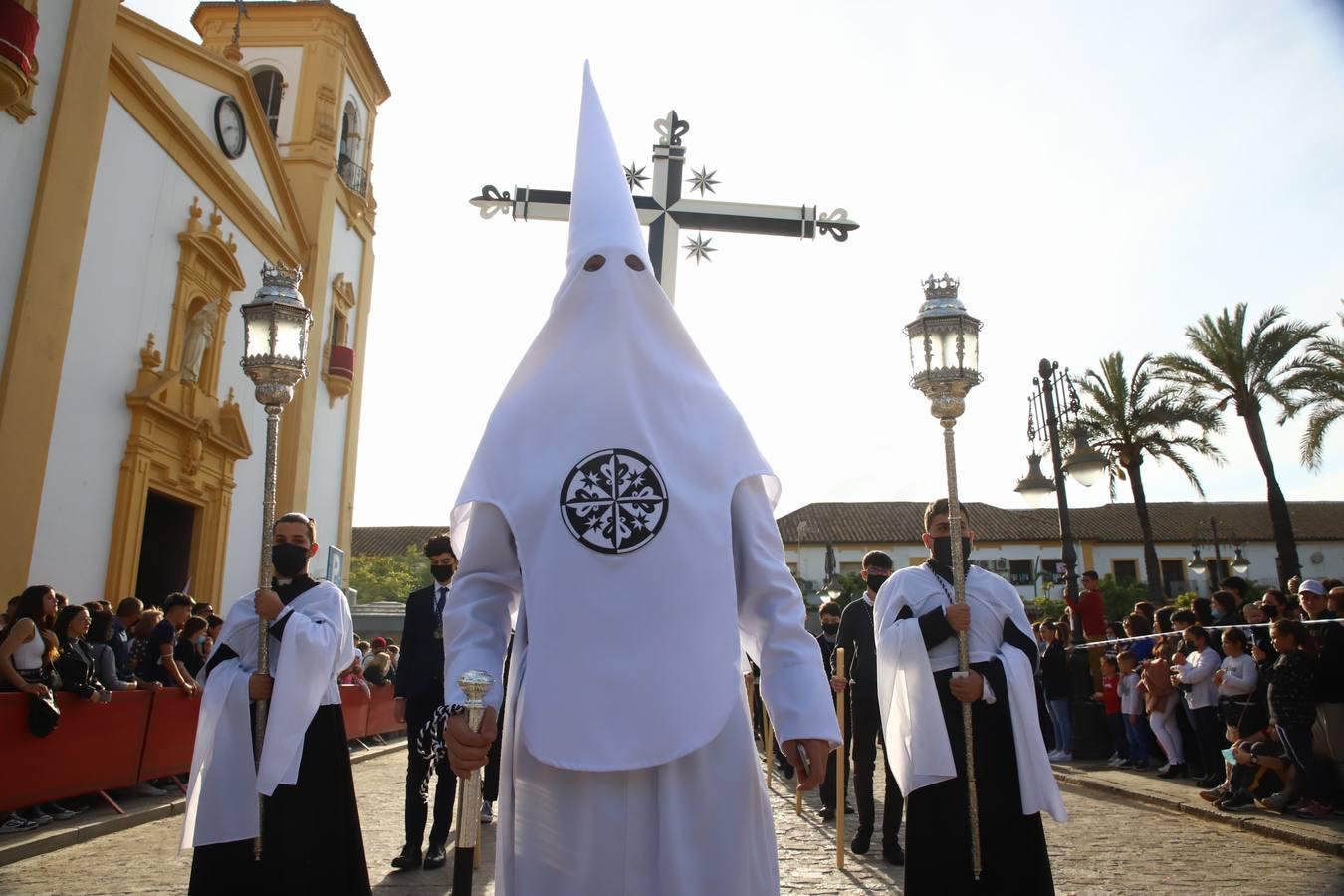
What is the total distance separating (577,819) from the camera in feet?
8.32

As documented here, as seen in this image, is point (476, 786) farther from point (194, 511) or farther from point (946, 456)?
point (194, 511)

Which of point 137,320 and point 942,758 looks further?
point 137,320

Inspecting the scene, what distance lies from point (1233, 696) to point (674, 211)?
7.05 m

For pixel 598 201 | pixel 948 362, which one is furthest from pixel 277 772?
pixel 948 362

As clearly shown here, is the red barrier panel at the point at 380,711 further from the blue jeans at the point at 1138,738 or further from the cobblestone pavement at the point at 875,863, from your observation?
the blue jeans at the point at 1138,738

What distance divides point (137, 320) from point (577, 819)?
14.2 meters

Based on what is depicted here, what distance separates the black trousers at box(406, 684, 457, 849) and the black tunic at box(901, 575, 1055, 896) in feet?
9.35

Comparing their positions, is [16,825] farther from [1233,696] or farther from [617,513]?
[1233,696]

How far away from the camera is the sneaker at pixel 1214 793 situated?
8.91m

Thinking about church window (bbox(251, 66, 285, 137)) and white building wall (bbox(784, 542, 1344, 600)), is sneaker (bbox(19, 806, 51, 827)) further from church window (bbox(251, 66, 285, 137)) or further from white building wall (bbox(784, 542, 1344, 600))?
white building wall (bbox(784, 542, 1344, 600))

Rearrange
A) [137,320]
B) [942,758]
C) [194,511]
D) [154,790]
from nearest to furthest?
[942,758]
[154,790]
[137,320]
[194,511]

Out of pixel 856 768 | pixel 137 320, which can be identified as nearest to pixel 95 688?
pixel 856 768

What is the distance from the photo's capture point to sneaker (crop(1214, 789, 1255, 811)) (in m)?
8.68

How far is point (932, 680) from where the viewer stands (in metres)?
4.91
